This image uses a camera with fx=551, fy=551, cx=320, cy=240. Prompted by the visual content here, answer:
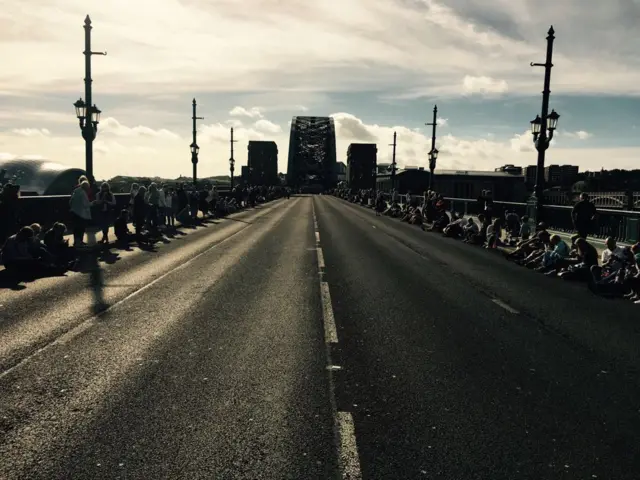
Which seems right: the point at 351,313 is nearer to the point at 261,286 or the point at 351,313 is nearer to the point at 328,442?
the point at 261,286

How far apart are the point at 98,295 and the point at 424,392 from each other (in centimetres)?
724

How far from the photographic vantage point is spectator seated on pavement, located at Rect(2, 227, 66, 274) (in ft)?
40.4

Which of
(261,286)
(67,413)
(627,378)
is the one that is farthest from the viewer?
(261,286)

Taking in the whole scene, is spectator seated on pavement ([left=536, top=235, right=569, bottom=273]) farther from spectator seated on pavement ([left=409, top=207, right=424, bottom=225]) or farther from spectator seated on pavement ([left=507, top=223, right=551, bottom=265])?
spectator seated on pavement ([left=409, top=207, right=424, bottom=225])

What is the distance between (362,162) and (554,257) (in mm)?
152529

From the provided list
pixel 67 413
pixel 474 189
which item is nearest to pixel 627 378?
pixel 67 413

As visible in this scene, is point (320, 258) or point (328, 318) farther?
point (320, 258)

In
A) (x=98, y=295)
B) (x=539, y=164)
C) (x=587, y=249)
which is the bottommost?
(x=98, y=295)

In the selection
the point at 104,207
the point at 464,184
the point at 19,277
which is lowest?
the point at 19,277

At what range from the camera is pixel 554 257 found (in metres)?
14.5

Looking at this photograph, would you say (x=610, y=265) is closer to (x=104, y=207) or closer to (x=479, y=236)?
(x=479, y=236)

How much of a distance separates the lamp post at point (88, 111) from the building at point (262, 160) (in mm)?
149855

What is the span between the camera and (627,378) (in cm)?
620

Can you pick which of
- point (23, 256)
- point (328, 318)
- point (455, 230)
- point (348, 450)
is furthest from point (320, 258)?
point (348, 450)
